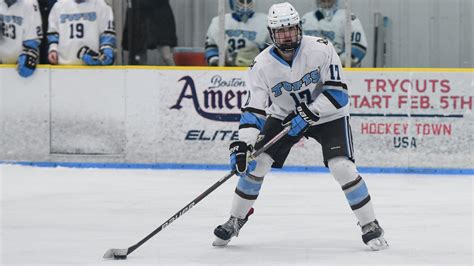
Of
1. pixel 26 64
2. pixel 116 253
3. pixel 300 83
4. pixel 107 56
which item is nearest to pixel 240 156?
pixel 300 83

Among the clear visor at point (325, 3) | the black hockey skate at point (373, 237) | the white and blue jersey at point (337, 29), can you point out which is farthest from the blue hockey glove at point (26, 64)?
the black hockey skate at point (373, 237)

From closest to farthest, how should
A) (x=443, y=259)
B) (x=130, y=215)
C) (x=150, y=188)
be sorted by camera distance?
(x=443, y=259), (x=130, y=215), (x=150, y=188)

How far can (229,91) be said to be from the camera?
8.41 metres

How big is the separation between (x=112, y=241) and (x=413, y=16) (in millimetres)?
3746

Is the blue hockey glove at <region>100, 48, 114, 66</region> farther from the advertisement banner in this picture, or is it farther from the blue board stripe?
the blue board stripe

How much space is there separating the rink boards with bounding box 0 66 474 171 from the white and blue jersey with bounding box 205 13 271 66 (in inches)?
6.6

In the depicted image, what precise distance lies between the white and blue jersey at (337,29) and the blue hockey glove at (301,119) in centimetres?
338

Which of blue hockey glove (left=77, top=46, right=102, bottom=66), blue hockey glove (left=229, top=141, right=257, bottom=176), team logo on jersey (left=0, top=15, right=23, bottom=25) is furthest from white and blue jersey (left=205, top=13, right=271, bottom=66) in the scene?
blue hockey glove (left=229, top=141, right=257, bottom=176)

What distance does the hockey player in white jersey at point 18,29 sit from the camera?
8.61 meters

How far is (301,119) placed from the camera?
4.78 meters

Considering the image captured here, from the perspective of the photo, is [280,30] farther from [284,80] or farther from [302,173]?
[302,173]

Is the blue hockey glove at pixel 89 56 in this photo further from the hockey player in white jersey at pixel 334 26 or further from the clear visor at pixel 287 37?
the clear visor at pixel 287 37

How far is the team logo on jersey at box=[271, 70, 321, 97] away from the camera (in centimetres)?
484

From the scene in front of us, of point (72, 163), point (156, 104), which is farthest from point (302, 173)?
point (72, 163)
